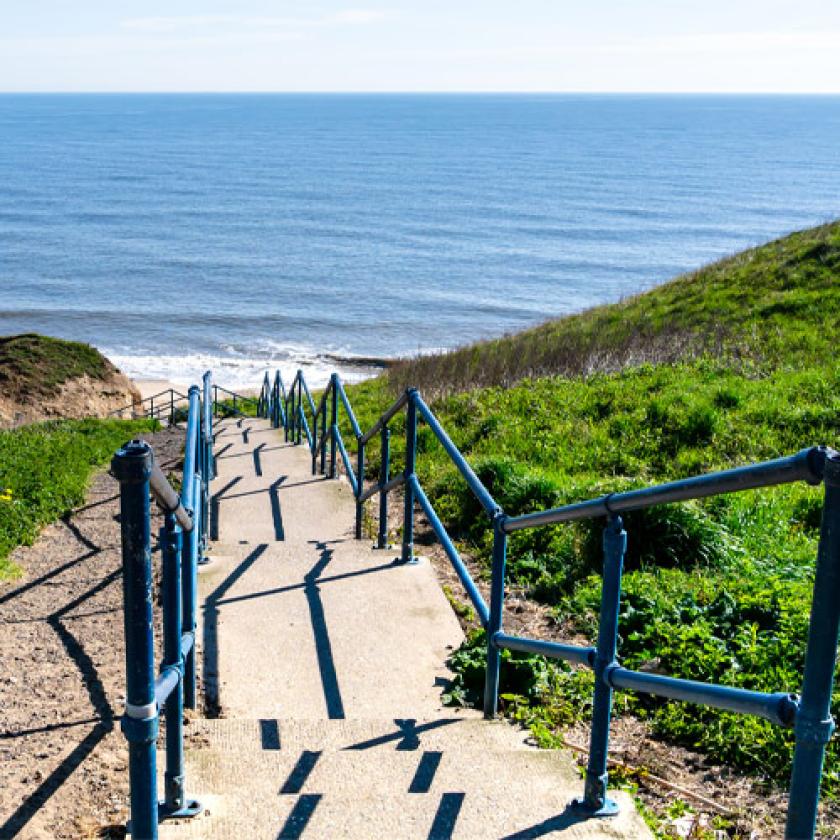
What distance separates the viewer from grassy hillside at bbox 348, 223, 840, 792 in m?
4.40

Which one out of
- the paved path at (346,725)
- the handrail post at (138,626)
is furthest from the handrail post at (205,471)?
the handrail post at (138,626)

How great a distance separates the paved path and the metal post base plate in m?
0.04

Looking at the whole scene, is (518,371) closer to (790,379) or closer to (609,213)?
(790,379)

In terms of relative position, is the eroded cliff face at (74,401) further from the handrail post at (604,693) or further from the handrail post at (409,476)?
the handrail post at (604,693)

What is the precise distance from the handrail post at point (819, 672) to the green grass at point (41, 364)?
2275cm

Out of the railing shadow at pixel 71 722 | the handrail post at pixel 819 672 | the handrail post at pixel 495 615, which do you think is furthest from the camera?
the handrail post at pixel 495 615

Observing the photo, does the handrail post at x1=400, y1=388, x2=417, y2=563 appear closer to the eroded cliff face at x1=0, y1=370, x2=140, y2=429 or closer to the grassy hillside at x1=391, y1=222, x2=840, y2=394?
the grassy hillside at x1=391, y1=222, x2=840, y2=394

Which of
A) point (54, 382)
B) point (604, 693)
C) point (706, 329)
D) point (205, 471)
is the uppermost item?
point (604, 693)

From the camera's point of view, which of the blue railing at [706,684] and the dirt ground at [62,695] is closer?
the blue railing at [706,684]

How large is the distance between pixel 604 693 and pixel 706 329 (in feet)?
40.7

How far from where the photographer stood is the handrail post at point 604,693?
305 centimetres

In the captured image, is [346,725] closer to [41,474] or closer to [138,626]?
[138,626]

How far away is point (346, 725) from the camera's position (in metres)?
3.89

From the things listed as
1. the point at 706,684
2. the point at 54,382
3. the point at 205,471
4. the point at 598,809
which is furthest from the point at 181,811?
the point at 54,382
